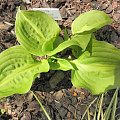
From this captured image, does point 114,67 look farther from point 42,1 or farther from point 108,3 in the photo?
point 42,1

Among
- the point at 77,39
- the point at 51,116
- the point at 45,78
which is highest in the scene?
the point at 77,39

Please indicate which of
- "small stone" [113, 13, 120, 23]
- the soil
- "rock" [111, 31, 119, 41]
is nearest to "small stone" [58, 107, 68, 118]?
the soil

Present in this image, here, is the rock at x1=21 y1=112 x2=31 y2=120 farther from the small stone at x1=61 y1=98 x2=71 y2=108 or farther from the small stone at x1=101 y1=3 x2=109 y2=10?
the small stone at x1=101 y1=3 x2=109 y2=10

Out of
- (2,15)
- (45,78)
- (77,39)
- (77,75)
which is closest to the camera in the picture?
(77,39)

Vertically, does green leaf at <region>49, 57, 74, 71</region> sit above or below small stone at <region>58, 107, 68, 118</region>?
above

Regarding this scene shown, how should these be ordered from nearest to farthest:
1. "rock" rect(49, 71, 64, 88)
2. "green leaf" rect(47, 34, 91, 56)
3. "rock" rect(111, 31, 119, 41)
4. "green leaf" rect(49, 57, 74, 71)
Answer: "green leaf" rect(47, 34, 91, 56) → "green leaf" rect(49, 57, 74, 71) → "rock" rect(49, 71, 64, 88) → "rock" rect(111, 31, 119, 41)

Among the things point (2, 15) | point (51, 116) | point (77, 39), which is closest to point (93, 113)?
point (51, 116)
